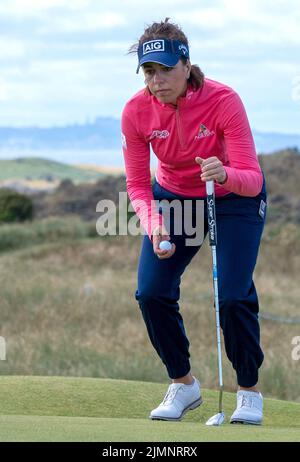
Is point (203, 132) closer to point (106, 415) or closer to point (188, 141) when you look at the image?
point (188, 141)

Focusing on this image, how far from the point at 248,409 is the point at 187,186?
1.24 metres

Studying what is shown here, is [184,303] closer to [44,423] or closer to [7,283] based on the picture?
[7,283]

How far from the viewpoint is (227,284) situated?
234 inches

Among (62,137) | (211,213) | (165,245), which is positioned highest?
(62,137)

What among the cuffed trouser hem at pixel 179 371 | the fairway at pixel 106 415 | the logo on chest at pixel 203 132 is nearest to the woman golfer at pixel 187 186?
the logo on chest at pixel 203 132

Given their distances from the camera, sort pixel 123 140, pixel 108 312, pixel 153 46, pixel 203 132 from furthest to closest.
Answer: pixel 108 312 < pixel 123 140 < pixel 203 132 < pixel 153 46

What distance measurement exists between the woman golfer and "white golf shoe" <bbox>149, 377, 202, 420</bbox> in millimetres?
11

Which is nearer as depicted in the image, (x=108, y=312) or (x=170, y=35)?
(x=170, y=35)

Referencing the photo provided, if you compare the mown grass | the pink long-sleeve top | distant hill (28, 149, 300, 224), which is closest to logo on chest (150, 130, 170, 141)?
the pink long-sleeve top

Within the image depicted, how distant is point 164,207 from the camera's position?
20.6 ft

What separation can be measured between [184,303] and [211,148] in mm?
14331

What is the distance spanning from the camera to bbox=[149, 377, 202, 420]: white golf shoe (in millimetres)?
6338

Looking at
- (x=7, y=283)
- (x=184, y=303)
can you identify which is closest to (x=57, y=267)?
(x=7, y=283)

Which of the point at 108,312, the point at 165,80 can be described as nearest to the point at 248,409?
the point at 165,80
